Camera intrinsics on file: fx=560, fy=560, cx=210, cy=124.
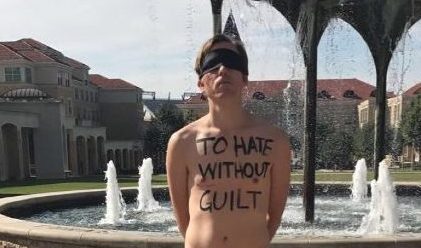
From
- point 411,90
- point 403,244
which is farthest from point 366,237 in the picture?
point 411,90

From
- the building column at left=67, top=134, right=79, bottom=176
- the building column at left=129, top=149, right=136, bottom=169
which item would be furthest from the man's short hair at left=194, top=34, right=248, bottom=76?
the building column at left=129, top=149, right=136, bottom=169

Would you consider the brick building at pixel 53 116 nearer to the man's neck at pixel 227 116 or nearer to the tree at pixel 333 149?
the tree at pixel 333 149

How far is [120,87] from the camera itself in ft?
252

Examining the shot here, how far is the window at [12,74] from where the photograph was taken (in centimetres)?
5628

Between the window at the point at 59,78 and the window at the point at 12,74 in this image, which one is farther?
the window at the point at 59,78

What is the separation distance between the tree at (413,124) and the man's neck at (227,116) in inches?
2490

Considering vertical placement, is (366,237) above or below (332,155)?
above

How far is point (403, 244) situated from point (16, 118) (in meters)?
35.8

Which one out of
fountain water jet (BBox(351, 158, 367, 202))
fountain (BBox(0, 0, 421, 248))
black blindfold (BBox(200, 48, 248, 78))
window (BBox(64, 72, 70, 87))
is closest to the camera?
black blindfold (BBox(200, 48, 248, 78))

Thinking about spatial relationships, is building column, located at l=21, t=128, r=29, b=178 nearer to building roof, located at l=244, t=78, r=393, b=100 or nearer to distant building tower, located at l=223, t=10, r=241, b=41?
distant building tower, located at l=223, t=10, r=241, b=41

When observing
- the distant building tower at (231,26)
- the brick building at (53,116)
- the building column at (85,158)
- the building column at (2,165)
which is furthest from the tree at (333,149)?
the distant building tower at (231,26)

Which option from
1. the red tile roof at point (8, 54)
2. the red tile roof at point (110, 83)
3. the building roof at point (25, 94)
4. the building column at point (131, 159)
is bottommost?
the building column at point (131, 159)

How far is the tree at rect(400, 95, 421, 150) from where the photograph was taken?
62156mm

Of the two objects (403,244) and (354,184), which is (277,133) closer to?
(403,244)
